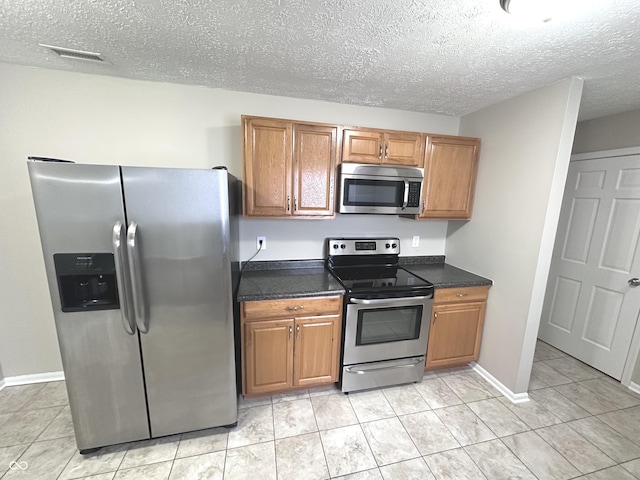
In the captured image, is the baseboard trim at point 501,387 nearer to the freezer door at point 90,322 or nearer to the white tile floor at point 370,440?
the white tile floor at point 370,440

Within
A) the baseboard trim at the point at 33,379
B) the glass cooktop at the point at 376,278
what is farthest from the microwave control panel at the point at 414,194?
the baseboard trim at the point at 33,379

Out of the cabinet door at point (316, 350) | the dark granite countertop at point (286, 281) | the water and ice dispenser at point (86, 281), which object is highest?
the water and ice dispenser at point (86, 281)

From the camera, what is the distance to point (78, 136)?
2.03 m

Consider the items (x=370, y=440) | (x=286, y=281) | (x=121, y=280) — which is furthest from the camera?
(x=286, y=281)

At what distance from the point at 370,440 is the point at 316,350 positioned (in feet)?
2.28

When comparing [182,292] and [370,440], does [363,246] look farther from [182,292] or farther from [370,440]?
[182,292]

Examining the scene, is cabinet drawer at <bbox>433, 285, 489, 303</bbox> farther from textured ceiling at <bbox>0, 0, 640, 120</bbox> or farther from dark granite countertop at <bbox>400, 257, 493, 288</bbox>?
textured ceiling at <bbox>0, 0, 640, 120</bbox>

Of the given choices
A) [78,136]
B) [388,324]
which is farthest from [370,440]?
[78,136]

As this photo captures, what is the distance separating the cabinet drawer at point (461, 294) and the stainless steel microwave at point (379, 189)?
76cm

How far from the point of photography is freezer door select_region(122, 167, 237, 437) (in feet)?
4.81

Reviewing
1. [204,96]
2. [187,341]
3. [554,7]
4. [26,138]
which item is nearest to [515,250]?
[554,7]

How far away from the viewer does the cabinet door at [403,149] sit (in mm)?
2262

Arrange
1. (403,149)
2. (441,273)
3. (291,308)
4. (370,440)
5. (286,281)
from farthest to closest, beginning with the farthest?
(441,273)
(403,149)
(286,281)
(291,308)
(370,440)

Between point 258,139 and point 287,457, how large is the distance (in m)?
2.23
